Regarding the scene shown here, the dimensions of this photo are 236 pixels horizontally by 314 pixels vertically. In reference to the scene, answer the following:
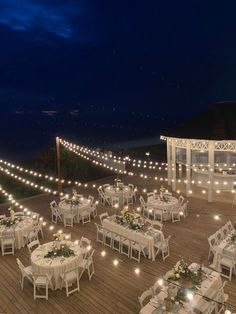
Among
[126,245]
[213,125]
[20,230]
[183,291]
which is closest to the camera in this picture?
[183,291]

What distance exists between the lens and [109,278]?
750 centimetres

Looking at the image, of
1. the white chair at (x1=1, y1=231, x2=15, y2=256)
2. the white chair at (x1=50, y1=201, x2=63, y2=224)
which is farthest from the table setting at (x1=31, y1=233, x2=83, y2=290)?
the white chair at (x1=50, y1=201, x2=63, y2=224)

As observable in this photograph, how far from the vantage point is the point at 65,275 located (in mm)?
6867

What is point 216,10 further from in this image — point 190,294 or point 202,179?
point 190,294

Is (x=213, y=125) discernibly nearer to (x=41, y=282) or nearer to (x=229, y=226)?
(x=229, y=226)

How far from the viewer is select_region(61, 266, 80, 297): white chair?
6.83 meters

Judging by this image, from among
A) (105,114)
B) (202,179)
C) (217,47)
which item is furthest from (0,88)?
(202,179)

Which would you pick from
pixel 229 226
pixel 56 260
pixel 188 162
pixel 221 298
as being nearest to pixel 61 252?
pixel 56 260

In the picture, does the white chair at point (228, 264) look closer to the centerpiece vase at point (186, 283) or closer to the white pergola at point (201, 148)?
the centerpiece vase at point (186, 283)

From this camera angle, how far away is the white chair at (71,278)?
22.4 feet

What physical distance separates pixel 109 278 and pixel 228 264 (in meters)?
3.05

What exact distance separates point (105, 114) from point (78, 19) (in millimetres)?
58978

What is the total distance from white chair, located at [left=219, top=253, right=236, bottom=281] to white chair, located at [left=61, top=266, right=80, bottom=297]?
367 cm

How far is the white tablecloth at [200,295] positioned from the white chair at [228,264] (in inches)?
44.9
